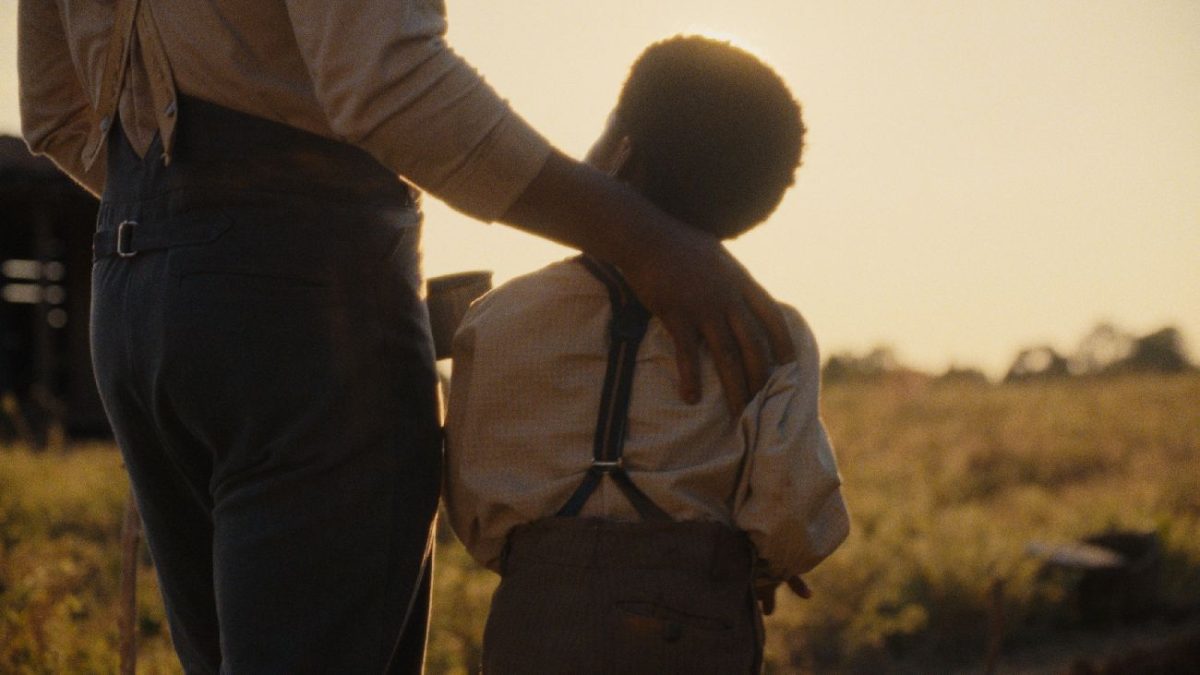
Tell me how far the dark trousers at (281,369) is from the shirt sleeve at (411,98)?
0.48 feet

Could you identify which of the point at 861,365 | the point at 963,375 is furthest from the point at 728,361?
the point at 861,365

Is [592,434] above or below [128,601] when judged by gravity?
above

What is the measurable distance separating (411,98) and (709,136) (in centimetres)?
48

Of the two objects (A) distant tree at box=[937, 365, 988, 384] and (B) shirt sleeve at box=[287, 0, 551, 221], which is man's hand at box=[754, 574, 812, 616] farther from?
(A) distant tree at box=[937, 365, 988, 384]

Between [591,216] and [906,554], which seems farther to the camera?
[906,554]

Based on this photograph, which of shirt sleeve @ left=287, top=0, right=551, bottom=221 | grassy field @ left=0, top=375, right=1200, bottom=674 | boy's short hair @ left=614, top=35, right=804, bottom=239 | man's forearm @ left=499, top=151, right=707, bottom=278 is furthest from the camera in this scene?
grassy field @ left=0, top=375, right=1200, bottom=674

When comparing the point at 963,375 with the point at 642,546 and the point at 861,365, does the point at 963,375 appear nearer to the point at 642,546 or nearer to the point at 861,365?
the point at 861,365

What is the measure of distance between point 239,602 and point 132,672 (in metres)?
0.90

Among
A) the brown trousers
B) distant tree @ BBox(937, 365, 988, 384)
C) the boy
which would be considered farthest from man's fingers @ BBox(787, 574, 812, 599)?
distant tree @ BBox(937, 365, 988, 384)

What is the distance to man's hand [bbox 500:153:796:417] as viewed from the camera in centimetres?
153

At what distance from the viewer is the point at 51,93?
1.89m

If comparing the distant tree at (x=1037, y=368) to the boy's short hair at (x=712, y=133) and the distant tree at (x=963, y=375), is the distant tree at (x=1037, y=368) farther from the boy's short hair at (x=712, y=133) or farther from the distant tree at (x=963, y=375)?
the boy's short hair at (x=712, y=133)

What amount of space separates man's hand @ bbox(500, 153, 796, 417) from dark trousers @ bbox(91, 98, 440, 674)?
0.23 metres

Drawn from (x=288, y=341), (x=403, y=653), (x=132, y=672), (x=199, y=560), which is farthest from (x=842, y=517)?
(x=132, y=672)
